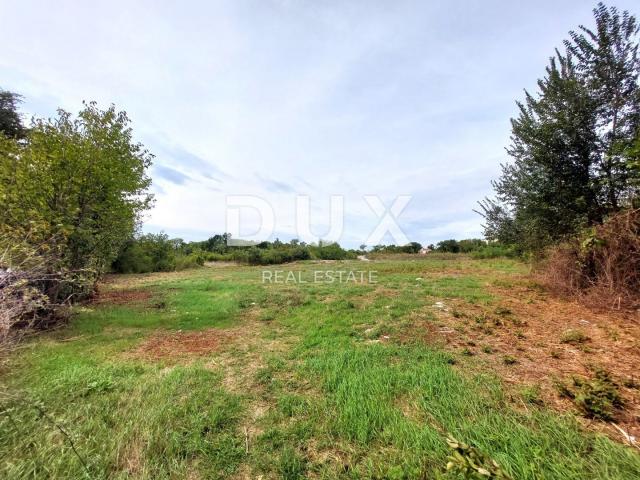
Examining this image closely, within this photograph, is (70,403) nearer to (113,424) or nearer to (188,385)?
(113,424)

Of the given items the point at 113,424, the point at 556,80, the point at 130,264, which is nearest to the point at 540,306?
the point at 556,80

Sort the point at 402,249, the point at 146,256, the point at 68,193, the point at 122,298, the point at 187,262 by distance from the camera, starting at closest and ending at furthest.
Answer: the point at 68,193 < the point at 122,298 < the point at 146,256 < the point at 187,262 < the point at 402,249

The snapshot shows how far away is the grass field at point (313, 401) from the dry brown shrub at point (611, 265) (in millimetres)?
549

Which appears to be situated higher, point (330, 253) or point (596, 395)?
point (330, 253)

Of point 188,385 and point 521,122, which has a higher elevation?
point 521,122

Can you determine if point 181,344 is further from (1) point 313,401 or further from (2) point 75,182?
(2) point 75,182

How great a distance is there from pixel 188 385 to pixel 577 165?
853cm

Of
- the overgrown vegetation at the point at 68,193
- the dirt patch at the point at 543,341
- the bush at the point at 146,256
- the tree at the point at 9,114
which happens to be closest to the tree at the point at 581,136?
the dirt patch at the point at 543,341

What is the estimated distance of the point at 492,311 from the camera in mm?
4852

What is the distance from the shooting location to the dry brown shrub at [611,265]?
4309 millimetres

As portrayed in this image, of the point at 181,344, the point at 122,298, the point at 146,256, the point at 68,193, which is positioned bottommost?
the point at 181,344

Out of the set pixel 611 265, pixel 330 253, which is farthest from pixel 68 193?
pixel 330 253

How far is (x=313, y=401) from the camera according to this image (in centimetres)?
249

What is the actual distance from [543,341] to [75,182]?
8.91 metres
